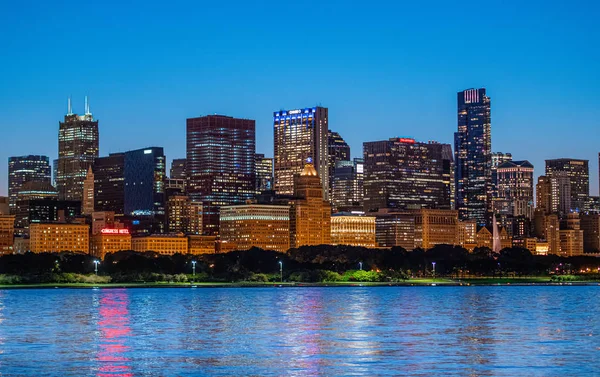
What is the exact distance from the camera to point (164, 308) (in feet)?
456

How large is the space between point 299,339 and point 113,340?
1422 cm

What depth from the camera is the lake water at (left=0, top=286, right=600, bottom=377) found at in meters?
70.5

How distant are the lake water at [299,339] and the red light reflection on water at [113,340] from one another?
0.34 feet

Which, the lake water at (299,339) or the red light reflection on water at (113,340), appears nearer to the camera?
the red light reflection on water at (113,340)

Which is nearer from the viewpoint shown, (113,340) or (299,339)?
(113,340)

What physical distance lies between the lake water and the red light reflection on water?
0.10 m

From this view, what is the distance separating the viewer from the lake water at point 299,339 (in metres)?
70.5

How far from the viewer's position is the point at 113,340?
89.2 meters

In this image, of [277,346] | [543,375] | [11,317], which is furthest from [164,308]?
[543,375]

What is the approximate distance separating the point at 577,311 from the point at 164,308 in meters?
48.2

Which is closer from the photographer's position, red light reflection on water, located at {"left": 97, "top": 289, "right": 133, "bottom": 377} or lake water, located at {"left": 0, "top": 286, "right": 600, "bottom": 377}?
red light reflection on water, located at {"left": 97, "top": 289, "right": 133, "bottom": 377}

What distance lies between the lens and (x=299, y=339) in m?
89.5

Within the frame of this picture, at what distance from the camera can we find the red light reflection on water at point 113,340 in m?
69.6

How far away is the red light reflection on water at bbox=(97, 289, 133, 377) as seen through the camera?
6956 cm
